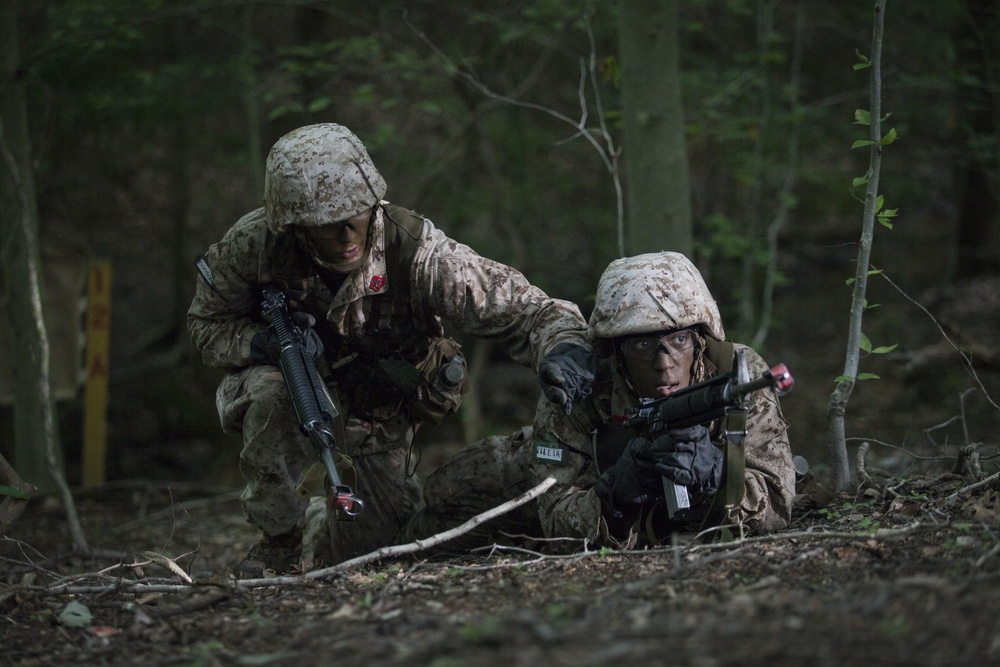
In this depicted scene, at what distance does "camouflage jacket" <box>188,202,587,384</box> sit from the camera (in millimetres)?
4184

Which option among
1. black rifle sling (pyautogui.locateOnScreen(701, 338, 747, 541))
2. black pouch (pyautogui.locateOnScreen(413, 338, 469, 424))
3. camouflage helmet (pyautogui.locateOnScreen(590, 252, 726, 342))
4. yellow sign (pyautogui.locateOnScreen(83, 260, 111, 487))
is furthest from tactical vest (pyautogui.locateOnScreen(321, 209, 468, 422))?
yellow sign (pyautogui.locateOnScreen(83, 260, 111, 487))

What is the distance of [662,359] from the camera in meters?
3.66

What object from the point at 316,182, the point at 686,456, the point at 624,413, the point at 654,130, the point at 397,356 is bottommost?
the point at 686,456

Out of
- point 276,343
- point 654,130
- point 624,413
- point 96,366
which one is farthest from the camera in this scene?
point 96,366

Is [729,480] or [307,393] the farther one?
[307,393]

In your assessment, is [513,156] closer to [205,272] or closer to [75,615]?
[205,272]

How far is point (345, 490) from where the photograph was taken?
3527 mm

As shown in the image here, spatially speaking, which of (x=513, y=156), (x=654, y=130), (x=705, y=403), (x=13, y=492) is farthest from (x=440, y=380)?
(x=513, y=156)

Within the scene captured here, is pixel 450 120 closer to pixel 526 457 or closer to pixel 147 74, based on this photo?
pixel 147 74

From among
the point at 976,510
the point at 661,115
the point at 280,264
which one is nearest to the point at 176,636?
the point at 280,264

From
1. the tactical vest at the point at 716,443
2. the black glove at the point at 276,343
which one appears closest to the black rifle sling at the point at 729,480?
the tactical vest at the point at 716,443

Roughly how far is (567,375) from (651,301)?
17.3 inches

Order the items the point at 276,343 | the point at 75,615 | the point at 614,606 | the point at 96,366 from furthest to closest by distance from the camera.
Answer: the point at 96,366 → the point at 276,343 → the point at 75,615 → the point at 614,606

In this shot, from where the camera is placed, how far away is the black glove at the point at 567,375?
359 cm
